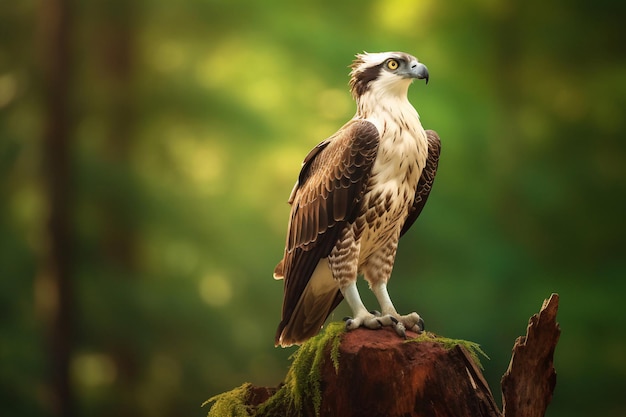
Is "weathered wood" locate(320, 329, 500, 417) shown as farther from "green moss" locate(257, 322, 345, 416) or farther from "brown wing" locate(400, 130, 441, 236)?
"brown wing" locate(400, 130, 441, 236)

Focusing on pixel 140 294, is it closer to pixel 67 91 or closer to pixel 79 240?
pixel 79 240

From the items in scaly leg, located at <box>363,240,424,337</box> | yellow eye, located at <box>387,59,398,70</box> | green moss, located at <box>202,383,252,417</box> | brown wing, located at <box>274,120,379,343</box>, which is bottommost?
green moss, located at <box>202,383,252,417</box>

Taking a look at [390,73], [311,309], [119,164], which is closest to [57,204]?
[119,164]

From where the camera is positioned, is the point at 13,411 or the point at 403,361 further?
the point at 13,411

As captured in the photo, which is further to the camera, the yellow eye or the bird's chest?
the yellow eye

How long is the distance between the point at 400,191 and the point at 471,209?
1794 mm

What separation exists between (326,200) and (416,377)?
2.80 ft

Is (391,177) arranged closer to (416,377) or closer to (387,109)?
(387,109)

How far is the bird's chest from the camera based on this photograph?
10.1 feet

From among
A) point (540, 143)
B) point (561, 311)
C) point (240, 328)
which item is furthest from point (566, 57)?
point (240, 328)

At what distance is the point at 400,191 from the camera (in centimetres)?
313

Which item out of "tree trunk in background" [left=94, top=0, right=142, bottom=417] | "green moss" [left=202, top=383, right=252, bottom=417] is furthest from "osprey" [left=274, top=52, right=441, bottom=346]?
"tree trunk in background" [left=94, top=0, right=142, bottom=417]

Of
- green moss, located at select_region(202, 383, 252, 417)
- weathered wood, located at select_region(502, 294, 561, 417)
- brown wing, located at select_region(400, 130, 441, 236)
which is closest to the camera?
weathered wood, located at select_region(502, 294, 561, 417)

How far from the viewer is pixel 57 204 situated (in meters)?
4.72
